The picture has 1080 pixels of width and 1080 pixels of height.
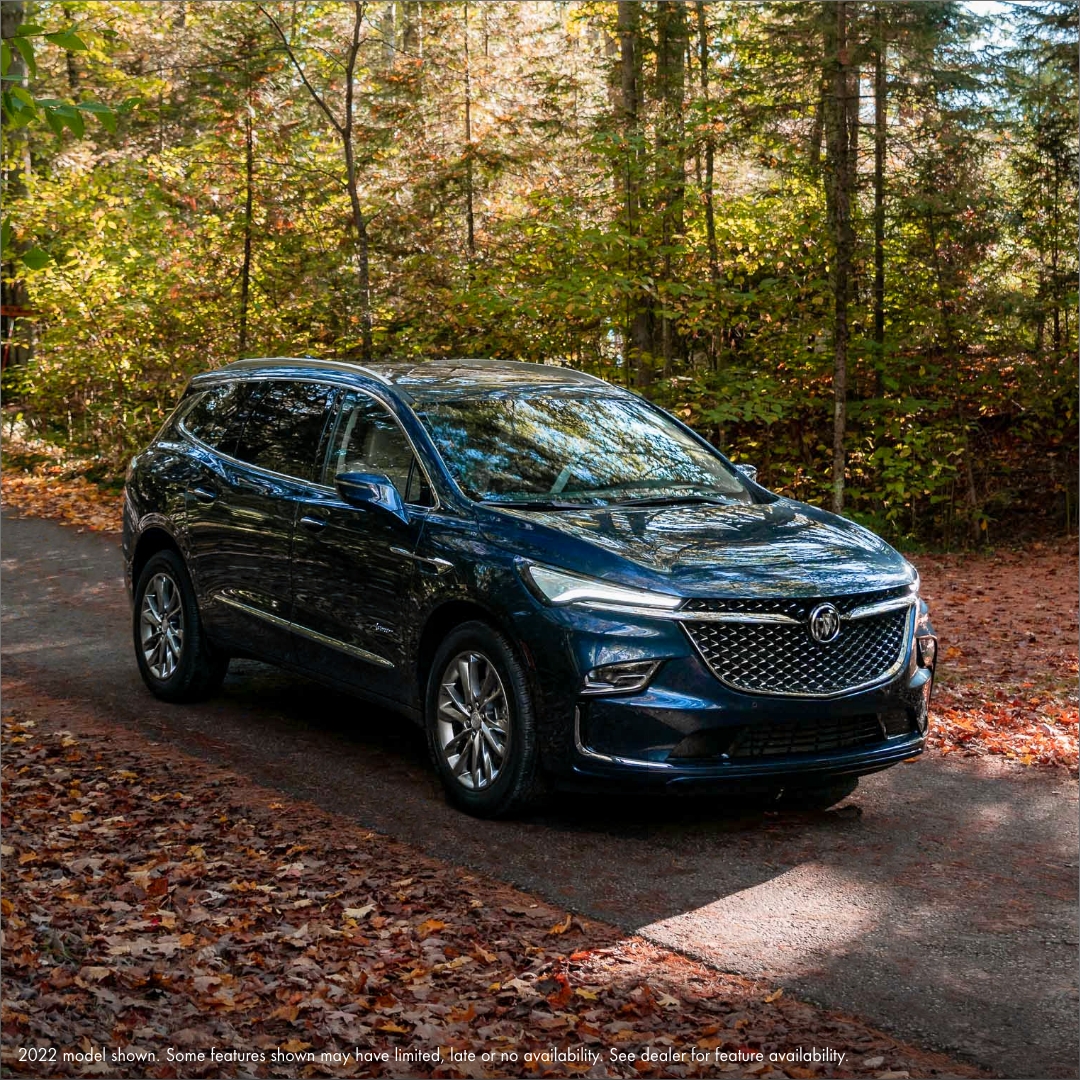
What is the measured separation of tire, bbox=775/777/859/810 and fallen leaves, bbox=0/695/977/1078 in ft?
5.80

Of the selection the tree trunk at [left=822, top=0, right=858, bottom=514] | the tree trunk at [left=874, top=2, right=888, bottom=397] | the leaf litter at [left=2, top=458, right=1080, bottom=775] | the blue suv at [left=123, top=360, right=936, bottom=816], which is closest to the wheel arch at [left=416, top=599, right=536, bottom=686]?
the blue suv at [left=123, top=360, right=936, bottom=816]

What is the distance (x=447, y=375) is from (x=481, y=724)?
2231mm

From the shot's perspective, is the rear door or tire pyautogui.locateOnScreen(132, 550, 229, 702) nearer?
the rear door

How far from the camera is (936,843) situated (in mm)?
5922

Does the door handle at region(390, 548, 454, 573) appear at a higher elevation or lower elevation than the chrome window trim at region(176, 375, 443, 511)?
lower

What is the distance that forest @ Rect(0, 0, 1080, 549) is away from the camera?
1504cm

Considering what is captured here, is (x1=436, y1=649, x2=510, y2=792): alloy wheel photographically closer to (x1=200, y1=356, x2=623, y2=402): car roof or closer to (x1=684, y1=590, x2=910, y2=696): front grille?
(x1=684, y1=590, x2=910, y2=696): front grille

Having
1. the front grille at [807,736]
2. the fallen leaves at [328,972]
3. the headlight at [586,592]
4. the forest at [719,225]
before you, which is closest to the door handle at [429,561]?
the headlight at [586,592]

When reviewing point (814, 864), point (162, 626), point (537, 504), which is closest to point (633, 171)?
point (162, 626)

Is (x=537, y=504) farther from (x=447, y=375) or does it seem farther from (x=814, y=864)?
(x=814, y=864)

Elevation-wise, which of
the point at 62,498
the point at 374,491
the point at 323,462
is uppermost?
the point at 323,462

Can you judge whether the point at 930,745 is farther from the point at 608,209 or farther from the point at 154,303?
the point at 154,303

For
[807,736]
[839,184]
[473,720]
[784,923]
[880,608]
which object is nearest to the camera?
[784,923]

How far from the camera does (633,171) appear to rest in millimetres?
14328
